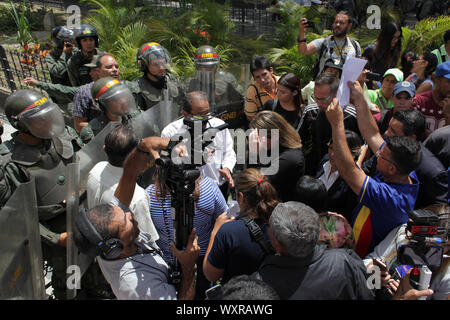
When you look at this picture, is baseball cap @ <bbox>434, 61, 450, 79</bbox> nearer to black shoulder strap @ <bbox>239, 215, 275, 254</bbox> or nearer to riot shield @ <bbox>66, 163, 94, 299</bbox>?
black shoulder strap @ <bbox>239, 215, 275, 254</bbox>

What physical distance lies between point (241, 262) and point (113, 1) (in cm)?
1131

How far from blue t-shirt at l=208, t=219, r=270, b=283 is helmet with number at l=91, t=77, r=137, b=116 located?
2.05m

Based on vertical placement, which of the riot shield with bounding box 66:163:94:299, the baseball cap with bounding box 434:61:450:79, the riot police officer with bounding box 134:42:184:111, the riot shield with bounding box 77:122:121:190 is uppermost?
the baseball cap with bounding box 434:61:450:79

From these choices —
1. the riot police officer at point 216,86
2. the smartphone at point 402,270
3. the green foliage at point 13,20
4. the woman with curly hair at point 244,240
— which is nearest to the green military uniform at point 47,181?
the woman with curly hair at point 244,240

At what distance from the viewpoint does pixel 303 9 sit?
34.4 feet

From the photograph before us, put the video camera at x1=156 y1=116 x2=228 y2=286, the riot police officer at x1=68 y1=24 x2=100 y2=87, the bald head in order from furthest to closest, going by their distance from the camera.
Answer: the riot police officer at x1=68 y1=24 x2=100 y2=87
the bald head
the video camera at x1=156 y1=116 x2=228 y2=286

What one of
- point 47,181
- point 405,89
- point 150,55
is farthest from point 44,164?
point 405,89

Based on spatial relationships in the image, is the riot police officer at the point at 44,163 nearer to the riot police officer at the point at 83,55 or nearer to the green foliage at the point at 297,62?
the riot police officer at the point at 83,55

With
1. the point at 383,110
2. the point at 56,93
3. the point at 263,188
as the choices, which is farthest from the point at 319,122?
the point at 56,93

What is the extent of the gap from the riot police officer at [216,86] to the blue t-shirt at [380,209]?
2.65 meters

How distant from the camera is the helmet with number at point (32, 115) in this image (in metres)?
3.09

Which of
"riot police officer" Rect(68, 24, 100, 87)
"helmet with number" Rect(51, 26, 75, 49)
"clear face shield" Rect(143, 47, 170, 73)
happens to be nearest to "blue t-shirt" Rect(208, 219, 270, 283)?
"clear face shield" Rect(143, 47, 170, 73)

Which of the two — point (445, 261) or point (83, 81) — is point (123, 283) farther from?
point (83, 81)

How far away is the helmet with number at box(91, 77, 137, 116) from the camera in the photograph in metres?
3.85
